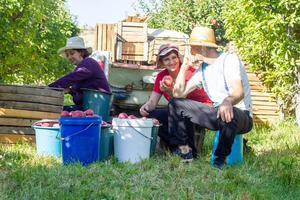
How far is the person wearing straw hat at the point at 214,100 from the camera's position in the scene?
4.42 meters

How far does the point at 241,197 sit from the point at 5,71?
16.6 feet

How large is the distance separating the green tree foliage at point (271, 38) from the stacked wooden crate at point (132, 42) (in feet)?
8.02

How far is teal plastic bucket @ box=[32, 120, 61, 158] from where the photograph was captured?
4873mm

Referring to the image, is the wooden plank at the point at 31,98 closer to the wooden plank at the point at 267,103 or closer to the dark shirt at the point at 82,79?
the dark shirt at the point at 82,79

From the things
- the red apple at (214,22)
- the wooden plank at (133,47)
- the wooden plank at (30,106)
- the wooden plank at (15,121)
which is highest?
the red apple at (214,22)

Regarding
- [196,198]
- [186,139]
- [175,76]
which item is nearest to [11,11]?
[175,76]

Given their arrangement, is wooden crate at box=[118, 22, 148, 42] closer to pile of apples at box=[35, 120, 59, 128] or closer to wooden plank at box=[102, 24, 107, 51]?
wooden plank at box=[102, 24, 107, 51]

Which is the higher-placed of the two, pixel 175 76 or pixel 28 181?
pixel 175 76

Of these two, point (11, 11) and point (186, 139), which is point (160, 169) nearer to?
point (186, 139)

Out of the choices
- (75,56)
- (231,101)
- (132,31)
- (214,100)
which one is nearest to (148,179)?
(231,101)

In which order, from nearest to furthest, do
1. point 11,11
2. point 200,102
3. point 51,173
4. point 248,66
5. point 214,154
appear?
1. point 51,173
2. point 214,154
3. point 200,102
4. point 11,11
5. point 248,66

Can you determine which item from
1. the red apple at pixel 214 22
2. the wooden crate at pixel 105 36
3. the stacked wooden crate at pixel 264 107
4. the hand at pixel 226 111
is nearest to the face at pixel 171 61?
the hand at pixel 226 111

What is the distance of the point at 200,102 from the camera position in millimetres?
4922

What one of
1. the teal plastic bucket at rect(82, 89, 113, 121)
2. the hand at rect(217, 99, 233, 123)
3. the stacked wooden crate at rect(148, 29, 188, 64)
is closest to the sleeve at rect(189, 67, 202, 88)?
the hand at rect(217, 99, 233, 123)
